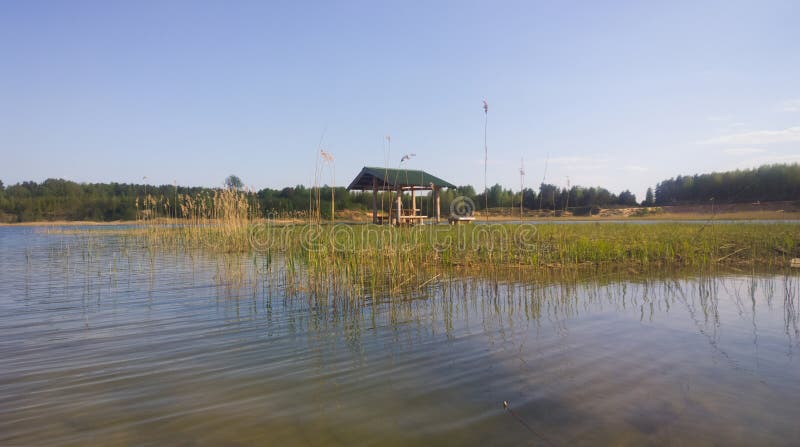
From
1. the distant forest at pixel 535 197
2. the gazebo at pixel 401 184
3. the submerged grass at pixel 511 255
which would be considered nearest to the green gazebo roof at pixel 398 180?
the gazebo at pixel 401 184

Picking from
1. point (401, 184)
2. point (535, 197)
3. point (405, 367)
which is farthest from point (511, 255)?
point (535, 197)

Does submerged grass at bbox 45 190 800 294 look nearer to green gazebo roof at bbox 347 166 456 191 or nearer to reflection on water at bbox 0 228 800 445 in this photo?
reflection on water at bbox 0 228 800 445

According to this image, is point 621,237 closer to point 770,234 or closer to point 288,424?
point 770,234

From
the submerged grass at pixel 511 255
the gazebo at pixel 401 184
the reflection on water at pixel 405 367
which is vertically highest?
the gazebo at pixel 401 184

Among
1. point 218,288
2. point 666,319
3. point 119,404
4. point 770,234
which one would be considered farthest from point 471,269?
point 770,234

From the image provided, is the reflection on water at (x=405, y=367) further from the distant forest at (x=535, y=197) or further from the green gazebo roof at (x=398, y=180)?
the distant forest at (x=535, y=197)

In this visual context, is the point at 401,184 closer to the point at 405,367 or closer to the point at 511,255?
the point at 511,255

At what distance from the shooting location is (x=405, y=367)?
122 inches

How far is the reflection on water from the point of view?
Result: 2203mm

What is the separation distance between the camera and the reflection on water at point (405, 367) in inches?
86.7

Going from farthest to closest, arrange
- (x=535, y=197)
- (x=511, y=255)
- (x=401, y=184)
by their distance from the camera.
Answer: (x=535, y=197)
(x=401, y=184)
(x=511, y=255)

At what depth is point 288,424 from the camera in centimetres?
226

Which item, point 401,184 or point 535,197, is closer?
point 401,184

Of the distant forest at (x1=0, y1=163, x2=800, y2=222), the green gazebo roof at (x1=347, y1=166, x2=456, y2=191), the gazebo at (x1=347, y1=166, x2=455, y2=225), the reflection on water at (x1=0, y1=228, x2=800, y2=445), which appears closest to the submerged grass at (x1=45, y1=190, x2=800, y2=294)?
the reflection on water at (x1=0, y1=228, x2=800, y2=445)
